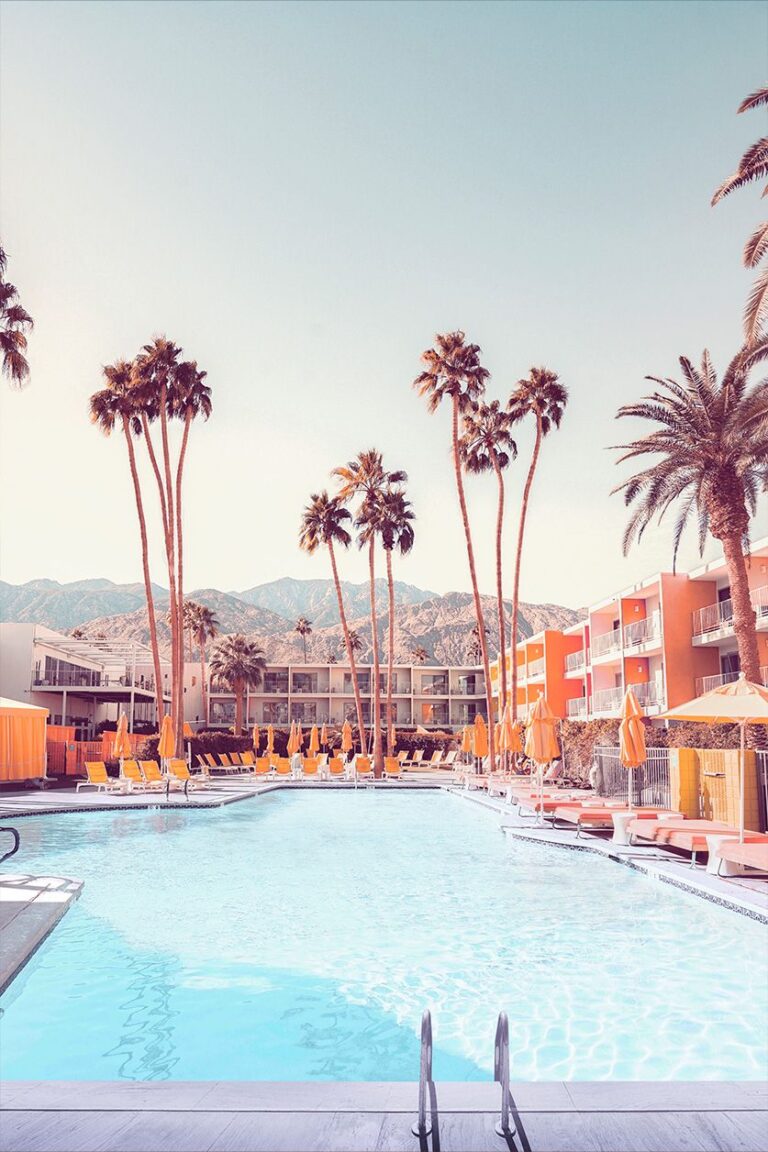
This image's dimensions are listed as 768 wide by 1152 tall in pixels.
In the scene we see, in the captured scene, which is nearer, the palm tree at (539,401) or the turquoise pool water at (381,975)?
the turquoise pool water at (381,975)

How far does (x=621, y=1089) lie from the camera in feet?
12.2

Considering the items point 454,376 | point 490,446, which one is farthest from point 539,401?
point 454,376

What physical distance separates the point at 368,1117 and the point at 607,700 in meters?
36.3

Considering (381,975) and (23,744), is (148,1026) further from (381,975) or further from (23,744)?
(23,744)

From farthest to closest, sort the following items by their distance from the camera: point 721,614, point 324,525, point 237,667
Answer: point 237,667 → point 324,525 → point 721,614

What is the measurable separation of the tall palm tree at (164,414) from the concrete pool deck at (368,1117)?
2728 centimetres

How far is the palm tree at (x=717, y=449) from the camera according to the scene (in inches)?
785

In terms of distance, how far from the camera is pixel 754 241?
44.9 feet

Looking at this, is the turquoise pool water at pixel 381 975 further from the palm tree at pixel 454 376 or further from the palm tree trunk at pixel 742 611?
the palm tree at pixel 454 376

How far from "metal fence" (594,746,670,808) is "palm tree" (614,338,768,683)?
2733mm

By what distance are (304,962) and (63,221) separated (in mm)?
13321

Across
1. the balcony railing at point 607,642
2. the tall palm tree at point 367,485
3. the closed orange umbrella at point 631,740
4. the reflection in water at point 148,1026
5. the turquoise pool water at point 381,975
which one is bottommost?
the turquoise pool water at point 381,975

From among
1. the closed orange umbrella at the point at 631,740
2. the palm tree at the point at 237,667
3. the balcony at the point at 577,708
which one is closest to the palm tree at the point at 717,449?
the closed orange umbrella at the point at 631,740

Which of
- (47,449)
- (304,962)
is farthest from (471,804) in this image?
(304,962)
